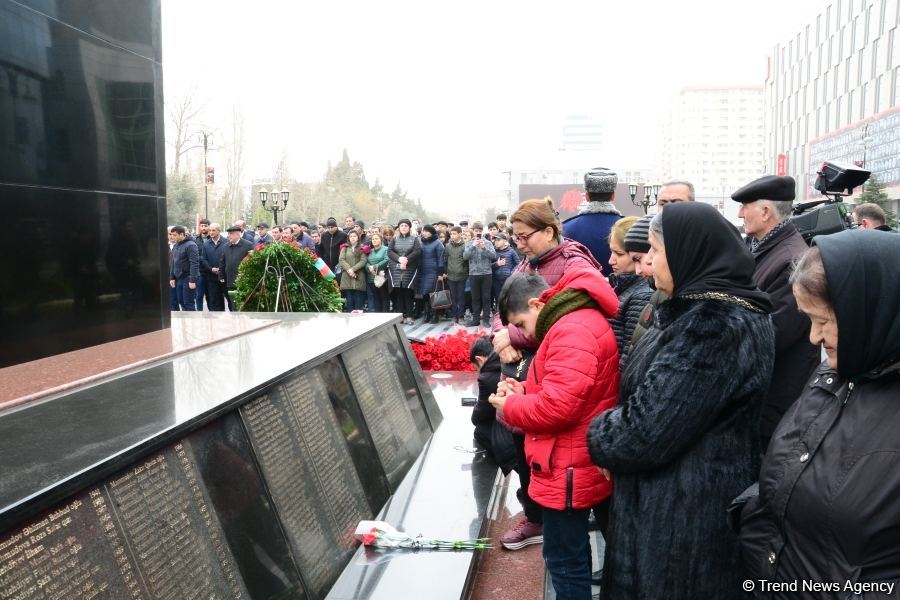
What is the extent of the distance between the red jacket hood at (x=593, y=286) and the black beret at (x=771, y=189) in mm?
1368

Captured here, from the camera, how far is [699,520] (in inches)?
81.3

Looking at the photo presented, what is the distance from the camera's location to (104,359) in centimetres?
365

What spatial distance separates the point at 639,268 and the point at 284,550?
1.86 m

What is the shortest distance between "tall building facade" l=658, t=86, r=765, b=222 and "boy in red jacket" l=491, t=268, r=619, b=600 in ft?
398

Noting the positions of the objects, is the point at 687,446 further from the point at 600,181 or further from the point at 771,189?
the point at 600,181

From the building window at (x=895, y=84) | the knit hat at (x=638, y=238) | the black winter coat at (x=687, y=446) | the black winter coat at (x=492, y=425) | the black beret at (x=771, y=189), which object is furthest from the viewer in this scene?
the building window at (x=895, y=84)

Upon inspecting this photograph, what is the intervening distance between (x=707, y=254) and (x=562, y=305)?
1.77 ft

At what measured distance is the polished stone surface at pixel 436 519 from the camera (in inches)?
114

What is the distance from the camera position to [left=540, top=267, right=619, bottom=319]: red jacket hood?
7.88ft

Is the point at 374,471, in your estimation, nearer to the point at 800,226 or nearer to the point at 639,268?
the point at 639,268

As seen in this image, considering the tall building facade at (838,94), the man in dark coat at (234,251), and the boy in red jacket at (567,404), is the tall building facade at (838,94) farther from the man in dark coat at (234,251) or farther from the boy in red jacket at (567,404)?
the boy in red jacket at (567,404)

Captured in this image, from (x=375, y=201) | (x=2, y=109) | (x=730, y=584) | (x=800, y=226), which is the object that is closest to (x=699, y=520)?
(x=730, y=584)

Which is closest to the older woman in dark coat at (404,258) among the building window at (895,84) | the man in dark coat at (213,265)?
the man in dark coat at (213,265)

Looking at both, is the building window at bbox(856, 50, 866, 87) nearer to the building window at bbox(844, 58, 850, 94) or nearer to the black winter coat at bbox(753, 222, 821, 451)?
the building window at bbox(844, 58, 850, 94)
